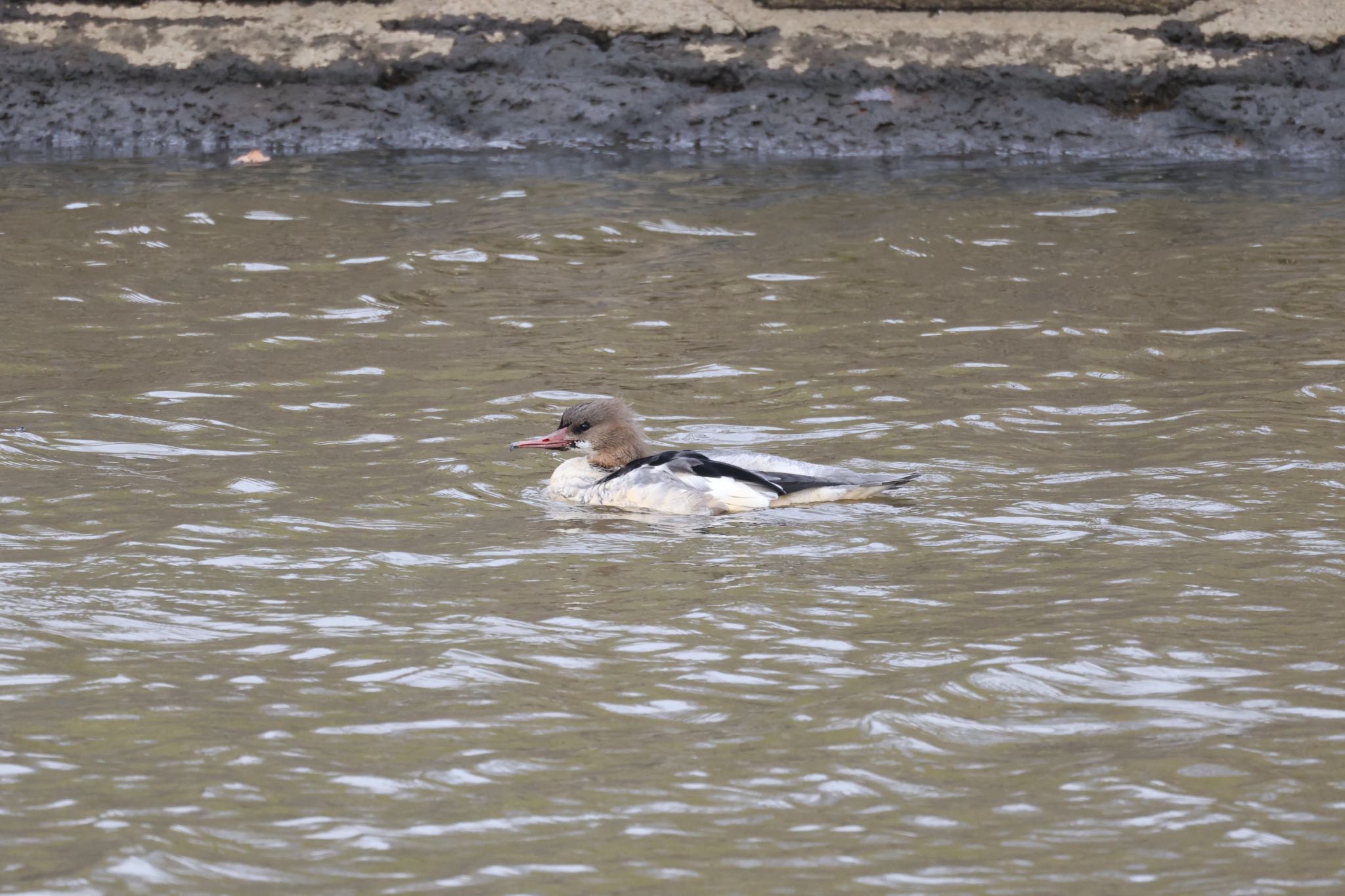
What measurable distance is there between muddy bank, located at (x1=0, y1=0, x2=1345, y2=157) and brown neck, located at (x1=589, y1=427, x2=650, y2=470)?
5.90 metres

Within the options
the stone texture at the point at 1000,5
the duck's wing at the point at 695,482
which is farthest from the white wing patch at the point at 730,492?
the stone texture at the point at 1000,5

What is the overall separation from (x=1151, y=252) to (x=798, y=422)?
133 inches

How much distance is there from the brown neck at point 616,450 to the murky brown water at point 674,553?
33 cm

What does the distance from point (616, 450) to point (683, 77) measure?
6.15m

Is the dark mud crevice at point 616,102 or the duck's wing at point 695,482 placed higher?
the dark mud crevice at point 616,102

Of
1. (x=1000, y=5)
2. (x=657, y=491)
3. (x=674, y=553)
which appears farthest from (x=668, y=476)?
(x=1000, y=5)

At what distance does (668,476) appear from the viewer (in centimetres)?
675

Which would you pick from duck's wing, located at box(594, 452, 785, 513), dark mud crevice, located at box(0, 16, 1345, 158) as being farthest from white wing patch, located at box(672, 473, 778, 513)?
dark mud crevice, located at box(0, 16, 1345, 158)

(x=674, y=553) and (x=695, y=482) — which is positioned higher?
(x=695, y=482)

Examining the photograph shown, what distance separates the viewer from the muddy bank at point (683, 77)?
1244 centimetres

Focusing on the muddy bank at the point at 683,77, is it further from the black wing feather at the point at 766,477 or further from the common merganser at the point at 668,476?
the black wing feather at the point at 766,477

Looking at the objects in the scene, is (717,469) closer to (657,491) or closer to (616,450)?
(657,491)

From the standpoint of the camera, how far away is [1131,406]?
24.7ft

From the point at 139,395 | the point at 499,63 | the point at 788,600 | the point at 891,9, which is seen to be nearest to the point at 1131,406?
the point at 788,600
